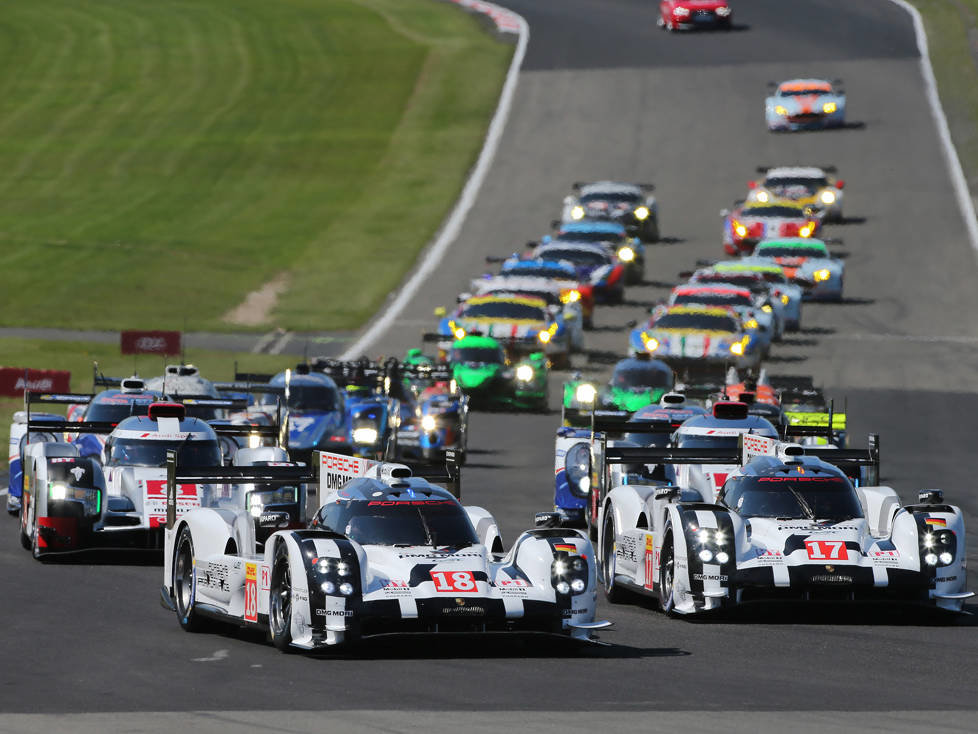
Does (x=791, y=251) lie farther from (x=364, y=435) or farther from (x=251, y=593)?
(x=251, y=593)

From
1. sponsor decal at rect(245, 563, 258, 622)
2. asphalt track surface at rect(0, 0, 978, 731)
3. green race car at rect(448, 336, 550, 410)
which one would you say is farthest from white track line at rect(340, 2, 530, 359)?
sponsor decal at rect(245, 563, 258, 622)

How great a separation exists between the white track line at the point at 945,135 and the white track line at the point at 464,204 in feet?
49.3

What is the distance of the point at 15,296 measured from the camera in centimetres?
6172

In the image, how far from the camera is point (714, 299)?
4975cm

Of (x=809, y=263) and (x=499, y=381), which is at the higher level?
(x=809, y=263)

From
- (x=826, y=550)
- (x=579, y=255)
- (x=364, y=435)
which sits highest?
(x=579, y=255)

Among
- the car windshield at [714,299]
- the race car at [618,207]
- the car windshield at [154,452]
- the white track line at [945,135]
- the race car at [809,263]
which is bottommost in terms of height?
the car windshield at [154,452]

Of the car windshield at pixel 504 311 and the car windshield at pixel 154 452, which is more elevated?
the car windshield at pixel 504 311

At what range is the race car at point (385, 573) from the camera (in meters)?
17.7

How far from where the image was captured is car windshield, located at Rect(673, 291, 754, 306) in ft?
163

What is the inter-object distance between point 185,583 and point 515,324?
1117 inches

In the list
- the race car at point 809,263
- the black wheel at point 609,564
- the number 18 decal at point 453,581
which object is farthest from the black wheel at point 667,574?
the race car at point 809,263

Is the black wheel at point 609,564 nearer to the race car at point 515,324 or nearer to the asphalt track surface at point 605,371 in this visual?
the asphalt track surface at point 605,371

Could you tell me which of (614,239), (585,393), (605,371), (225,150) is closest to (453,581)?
(585,393)
